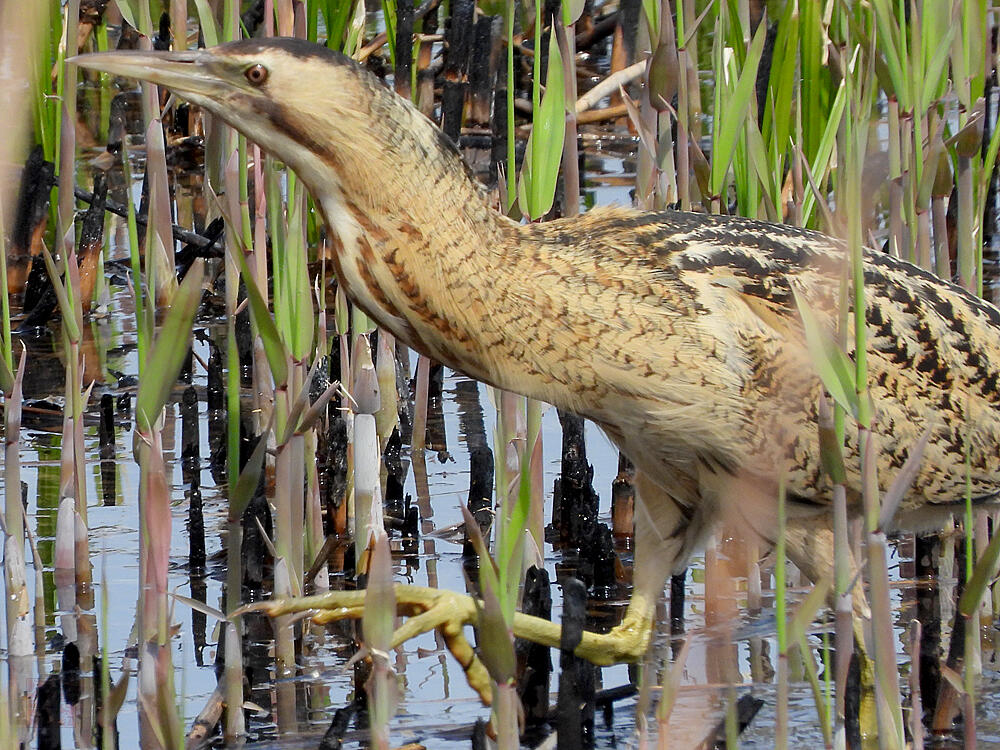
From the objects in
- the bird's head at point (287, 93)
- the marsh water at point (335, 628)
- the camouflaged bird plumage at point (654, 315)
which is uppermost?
the bird's head at point (287, 93)

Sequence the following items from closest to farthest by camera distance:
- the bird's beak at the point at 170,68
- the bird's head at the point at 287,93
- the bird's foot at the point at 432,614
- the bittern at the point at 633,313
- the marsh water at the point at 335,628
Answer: the bird's beak at the point at 170,68 < the bird's head at the point at 287,93 < the bittern at the point at 633,313 < the bird's foot at the point at 432,614 < the marsh water at the point at 335,628

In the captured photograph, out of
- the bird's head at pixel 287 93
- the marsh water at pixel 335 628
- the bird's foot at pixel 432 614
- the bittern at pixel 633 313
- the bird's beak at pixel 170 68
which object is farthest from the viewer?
the marsh water at pixel 335 628

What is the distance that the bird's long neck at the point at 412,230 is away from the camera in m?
2.27

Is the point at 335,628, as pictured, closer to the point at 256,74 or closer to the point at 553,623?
the point at 553,623

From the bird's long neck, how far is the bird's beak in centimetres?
22

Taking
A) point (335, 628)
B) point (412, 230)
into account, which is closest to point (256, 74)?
point (412, 230)

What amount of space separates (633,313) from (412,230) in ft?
1.39

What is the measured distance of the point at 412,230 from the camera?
7.69 feet

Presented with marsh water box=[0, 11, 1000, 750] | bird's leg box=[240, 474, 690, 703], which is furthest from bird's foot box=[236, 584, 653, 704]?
marsh water box=[0, 11, 1000, 750]

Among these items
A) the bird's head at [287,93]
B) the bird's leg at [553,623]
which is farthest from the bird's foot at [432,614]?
the bird's head at [287,93]

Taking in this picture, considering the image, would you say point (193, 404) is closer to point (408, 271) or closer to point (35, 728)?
point (35, 728)

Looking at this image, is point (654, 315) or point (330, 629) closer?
point (654, 315)

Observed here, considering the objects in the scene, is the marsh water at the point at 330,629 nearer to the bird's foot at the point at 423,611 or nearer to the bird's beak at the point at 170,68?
the bird's foot at the point at 423,611

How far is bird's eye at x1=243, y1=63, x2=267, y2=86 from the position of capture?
6.97 ft
